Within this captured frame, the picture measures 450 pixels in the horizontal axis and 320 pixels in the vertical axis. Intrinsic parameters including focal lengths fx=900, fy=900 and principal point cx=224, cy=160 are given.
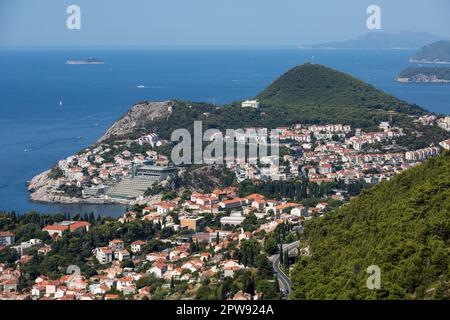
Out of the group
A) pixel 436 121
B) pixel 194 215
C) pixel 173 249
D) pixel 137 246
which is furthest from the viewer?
pixel 436 121

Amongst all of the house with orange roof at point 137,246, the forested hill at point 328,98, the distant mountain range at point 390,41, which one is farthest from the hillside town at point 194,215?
the distant mountain range at point 390,41

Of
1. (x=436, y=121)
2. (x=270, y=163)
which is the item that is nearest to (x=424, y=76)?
(x=436, y=121)

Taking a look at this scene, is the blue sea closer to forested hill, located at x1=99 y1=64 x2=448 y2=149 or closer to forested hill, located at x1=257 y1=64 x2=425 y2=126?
forested hill, located at x1=99 y1=64 x2=448 y2=149

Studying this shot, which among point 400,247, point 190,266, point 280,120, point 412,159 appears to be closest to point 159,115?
point 280,120

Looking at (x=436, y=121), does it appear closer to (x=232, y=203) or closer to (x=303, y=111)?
(x=303, y=111)

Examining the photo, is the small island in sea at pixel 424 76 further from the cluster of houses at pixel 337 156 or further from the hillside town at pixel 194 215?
the cluster of houses at pixel 337 156
